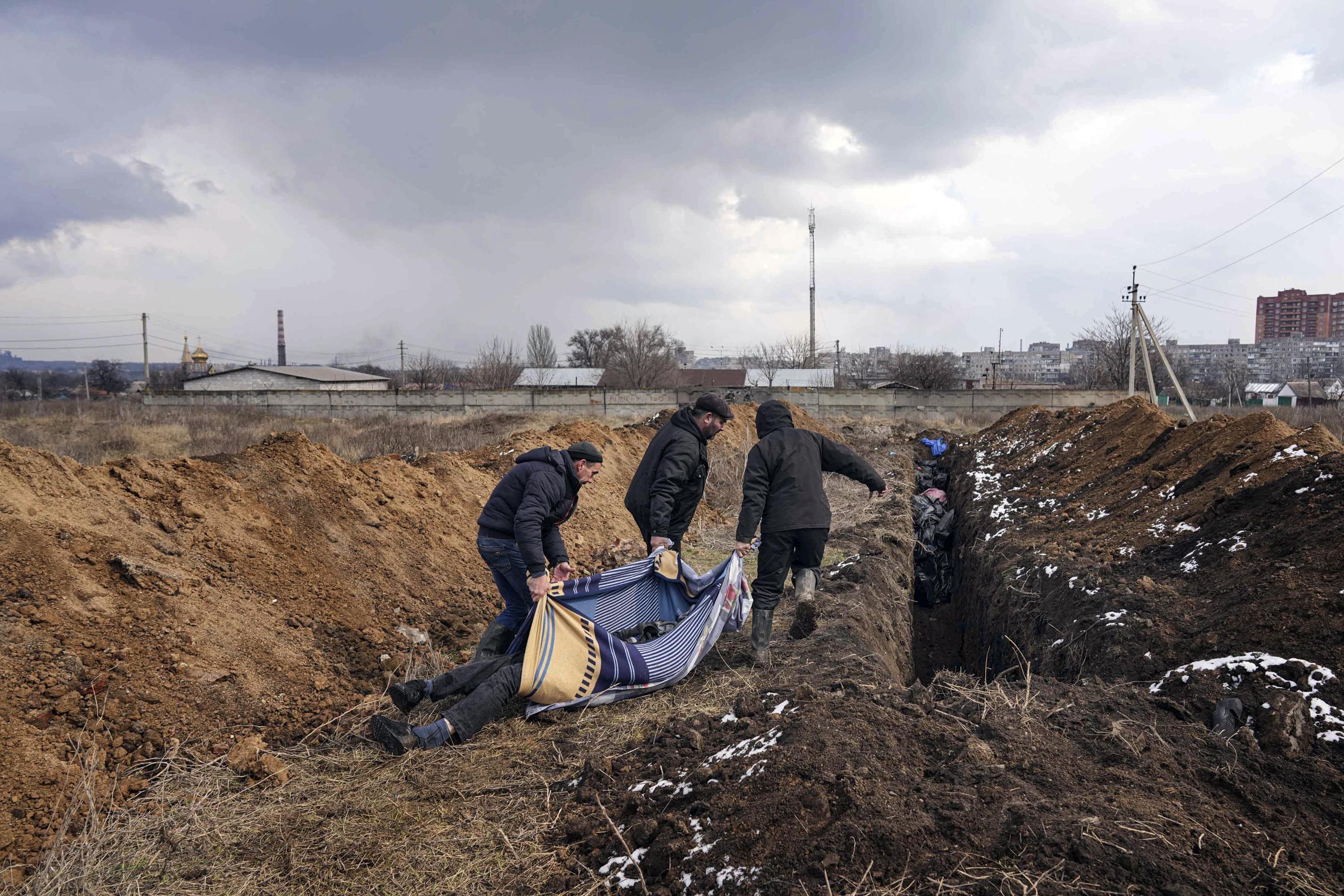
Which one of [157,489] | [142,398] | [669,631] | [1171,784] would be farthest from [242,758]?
[142,398]

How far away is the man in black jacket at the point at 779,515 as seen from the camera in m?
5.04

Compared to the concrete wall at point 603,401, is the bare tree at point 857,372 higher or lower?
higher

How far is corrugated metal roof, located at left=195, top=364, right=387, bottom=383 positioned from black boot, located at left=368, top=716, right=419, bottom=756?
52997mm

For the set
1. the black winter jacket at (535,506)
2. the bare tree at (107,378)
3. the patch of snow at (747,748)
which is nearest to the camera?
the patch of snow at (747,748)

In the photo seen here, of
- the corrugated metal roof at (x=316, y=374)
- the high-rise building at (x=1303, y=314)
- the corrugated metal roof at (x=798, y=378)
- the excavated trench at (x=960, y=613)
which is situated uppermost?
the high-rise building at (x=1303, y=314)

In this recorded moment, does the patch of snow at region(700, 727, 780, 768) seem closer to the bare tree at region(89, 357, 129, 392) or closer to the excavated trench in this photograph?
the excavated trench

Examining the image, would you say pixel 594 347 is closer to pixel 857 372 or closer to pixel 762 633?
pixel 857 372

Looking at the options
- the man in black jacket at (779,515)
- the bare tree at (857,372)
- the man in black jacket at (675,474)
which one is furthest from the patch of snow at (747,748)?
the bare tree at (857,372)

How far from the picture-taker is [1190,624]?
15.1 feet

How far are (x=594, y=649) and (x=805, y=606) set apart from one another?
71.7 inches

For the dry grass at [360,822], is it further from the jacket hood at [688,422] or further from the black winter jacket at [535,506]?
the jacket hood at [688,422]

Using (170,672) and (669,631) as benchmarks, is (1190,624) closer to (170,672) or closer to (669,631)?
(669,631)

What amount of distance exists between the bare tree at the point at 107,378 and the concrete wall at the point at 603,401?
136ft

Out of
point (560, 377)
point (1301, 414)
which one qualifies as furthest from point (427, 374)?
point (1301, 414)
